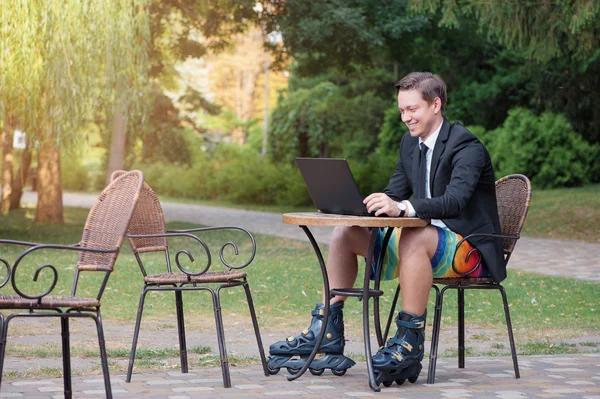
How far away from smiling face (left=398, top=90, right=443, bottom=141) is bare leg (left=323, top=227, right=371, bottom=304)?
2.00ft

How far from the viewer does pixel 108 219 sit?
14.5ft

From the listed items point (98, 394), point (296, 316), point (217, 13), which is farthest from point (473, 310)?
point (217, 13)

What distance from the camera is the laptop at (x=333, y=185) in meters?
4.71

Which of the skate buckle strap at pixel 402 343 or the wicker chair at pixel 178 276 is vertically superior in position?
the wicker chair at pixel 178 276

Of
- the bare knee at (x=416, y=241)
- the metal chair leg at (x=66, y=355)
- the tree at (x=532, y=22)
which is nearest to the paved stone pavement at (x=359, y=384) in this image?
the metal chair leg at (x=66, y=355)

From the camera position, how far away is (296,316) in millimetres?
8031

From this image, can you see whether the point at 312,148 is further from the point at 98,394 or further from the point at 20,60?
the point at 98,394

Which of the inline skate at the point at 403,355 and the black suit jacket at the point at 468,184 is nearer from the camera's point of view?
the inline skate at the point at 403,355

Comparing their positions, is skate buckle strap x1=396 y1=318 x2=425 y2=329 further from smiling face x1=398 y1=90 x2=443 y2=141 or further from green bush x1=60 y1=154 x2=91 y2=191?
green bush x1=60 y1=154 x2=91 y2=191

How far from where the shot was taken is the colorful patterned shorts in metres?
4.89

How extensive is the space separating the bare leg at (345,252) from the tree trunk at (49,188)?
48.6 ft

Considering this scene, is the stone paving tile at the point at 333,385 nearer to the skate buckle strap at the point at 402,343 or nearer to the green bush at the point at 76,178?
the skate buckle strap at the point at 402,343

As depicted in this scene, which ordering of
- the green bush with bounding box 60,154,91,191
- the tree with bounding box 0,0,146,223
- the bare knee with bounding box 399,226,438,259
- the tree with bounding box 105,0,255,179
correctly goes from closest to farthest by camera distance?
the bare knee with bounding box 399,226,438,259 → the tree with bounding box 0,0,146,223 → the tree with bounding box 105,0,255,179 → the green bush with bounding box 60,154,91,191

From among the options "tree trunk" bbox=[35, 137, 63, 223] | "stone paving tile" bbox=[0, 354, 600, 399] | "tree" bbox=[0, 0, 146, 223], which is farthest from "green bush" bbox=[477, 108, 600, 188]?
"stone paving tile" bbox=[0, 354, 600, 399]
